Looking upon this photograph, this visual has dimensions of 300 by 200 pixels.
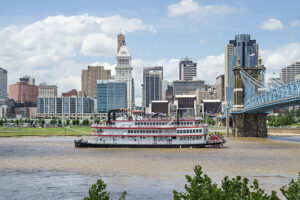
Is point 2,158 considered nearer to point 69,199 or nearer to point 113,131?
point 113,131

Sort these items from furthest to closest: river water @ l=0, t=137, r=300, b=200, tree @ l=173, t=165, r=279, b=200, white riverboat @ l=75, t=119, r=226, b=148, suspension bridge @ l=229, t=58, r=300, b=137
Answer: suspension bridge @ l=229, t=58, r=300, b=137 < white riverboat @ l=75, t=119, r=226, b=148 < river water @ l=0, t=137, r=300, b=200 < tree @ l=173, t=165, r=279, b=200

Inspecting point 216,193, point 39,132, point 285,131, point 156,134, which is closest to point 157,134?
point 156,134

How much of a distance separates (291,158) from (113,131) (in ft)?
104

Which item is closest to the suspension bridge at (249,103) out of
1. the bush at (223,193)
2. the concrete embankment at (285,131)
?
the concrete embankment at (285,131)

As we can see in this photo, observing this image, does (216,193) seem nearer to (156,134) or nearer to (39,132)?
(156,134)

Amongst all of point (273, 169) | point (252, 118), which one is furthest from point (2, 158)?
point (252, 118)

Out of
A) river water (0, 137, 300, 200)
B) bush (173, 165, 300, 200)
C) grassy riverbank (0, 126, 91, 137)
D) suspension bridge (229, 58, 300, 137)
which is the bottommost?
river water (0, 137, 300, 200)

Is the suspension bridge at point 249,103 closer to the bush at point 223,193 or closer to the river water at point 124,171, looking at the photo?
the river water at point 124,171

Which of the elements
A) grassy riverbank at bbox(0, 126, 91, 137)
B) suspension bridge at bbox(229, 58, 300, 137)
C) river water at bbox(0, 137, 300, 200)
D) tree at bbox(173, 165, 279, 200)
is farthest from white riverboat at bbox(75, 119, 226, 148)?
tree at bbox(173, 165, 279, 200)

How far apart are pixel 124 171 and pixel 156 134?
31.1 metres

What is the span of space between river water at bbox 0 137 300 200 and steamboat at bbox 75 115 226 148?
11626mm

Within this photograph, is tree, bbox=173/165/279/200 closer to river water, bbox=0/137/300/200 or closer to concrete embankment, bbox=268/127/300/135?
river water, bbox=0/137/300/200

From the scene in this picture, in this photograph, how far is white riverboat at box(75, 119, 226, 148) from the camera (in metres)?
78.9

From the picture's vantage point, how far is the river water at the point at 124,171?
1463 inches
